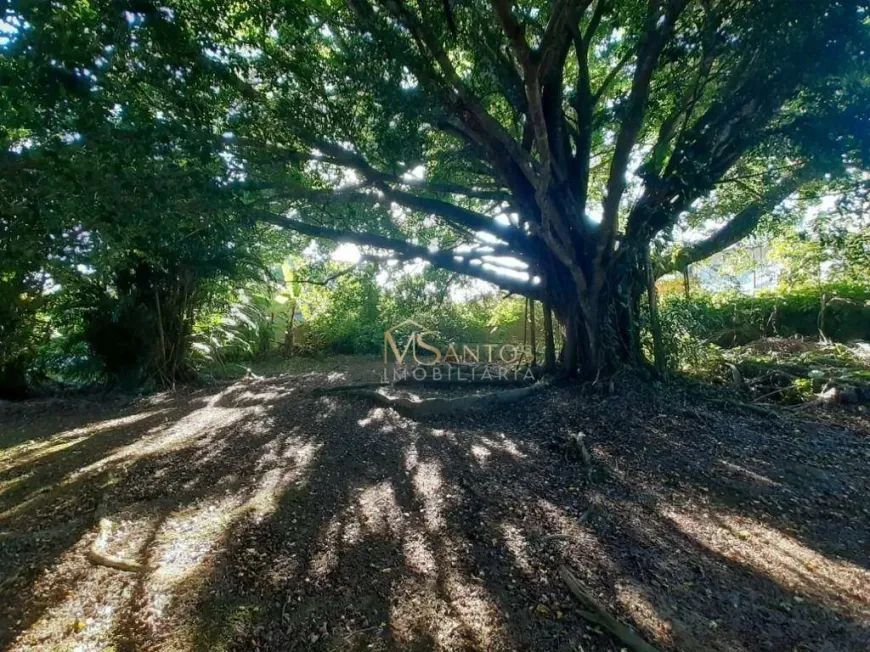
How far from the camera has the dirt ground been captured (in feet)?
5.18

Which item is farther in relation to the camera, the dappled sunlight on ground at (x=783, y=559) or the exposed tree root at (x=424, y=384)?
the exposed tree root at (x=424, y=384)

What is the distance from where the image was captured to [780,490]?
2713 millimetres

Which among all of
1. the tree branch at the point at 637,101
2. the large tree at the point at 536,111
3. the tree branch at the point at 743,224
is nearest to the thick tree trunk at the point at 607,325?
the large tree at the point at 536,111

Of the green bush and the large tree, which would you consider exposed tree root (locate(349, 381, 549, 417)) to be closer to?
the large tree

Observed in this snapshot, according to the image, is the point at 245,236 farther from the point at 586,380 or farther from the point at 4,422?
the point at 586,380

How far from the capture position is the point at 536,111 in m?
3.56

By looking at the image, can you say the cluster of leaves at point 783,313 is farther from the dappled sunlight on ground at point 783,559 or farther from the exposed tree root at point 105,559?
the exposed tree root at point 105,559

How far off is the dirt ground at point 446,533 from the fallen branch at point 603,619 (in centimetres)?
4

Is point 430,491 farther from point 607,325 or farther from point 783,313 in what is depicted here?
point 783,313

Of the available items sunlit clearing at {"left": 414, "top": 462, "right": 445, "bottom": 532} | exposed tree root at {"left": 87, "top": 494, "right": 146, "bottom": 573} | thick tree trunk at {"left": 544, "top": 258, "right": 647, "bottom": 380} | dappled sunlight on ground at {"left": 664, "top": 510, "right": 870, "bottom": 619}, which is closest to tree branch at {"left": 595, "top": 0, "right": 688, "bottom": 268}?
thick tree trunk at {"left": 544, "top": 258, "right": 647, "bottom": 380}

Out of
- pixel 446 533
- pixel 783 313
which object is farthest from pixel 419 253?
pixel 783 313

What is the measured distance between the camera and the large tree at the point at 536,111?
333cm

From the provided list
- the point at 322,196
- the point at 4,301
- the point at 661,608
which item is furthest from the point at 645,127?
the point at 4,301

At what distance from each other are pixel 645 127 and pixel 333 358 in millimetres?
7901
